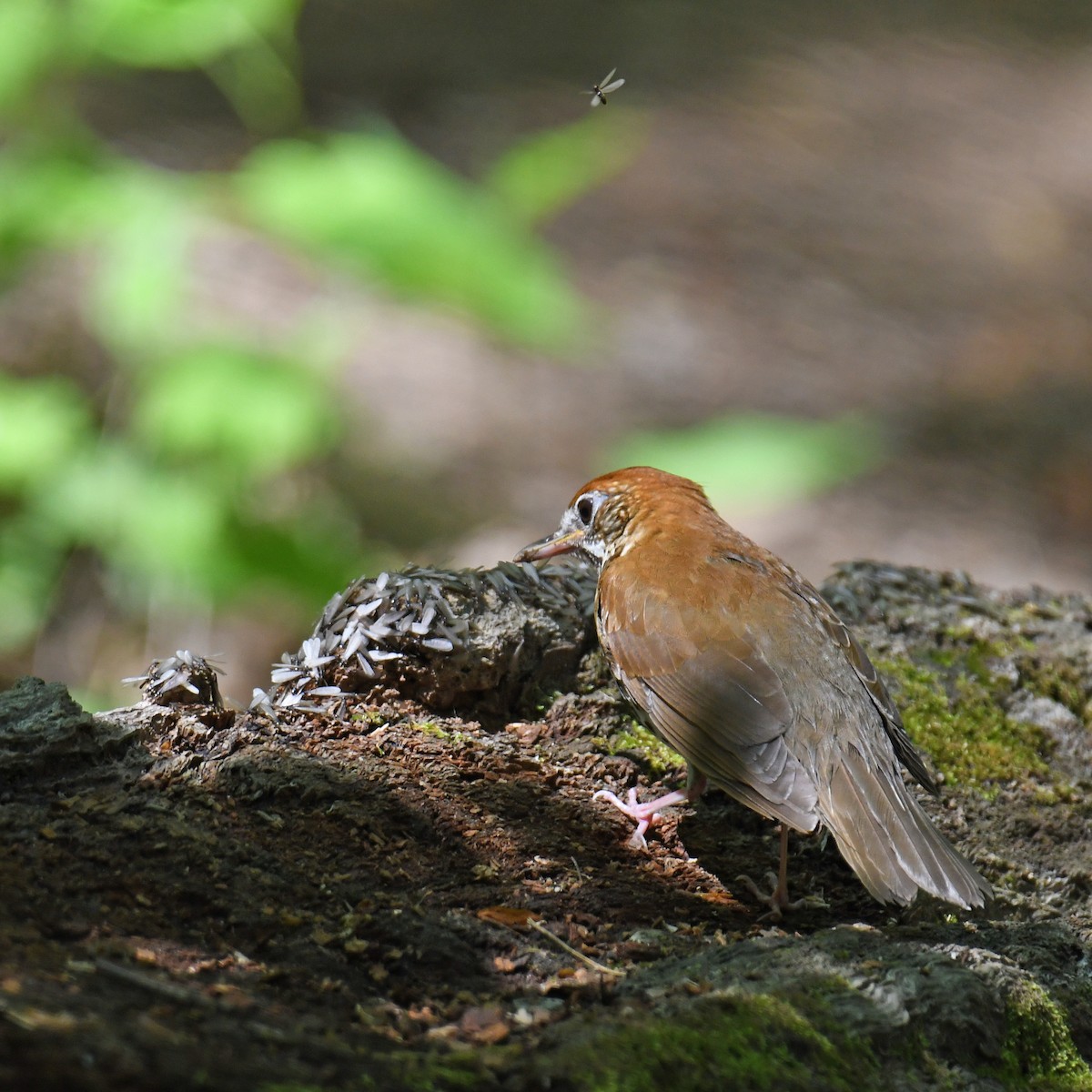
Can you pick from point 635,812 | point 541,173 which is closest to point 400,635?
point 635,812

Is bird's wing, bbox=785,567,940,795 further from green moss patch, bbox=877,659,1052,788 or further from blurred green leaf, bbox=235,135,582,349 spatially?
blurred green leaf, bbox=235,135,582,349

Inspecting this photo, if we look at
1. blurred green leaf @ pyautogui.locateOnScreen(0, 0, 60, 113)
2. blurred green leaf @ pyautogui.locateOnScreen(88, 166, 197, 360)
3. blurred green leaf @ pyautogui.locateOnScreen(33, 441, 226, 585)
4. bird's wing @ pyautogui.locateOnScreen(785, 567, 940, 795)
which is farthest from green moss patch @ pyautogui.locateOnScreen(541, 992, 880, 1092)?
blurred green leaf @ pyautogui.locateOnScreen(0, 0, 60, 113)

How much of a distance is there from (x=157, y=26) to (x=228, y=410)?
58.8 inches

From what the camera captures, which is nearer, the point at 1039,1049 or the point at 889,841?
the point at 1039,1049

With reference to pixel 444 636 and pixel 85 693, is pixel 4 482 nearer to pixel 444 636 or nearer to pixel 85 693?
pixel 85 693

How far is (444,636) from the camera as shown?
3.10 meters

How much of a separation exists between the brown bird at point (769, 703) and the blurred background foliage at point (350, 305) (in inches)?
73.6

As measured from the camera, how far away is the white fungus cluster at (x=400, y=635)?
9.87ft

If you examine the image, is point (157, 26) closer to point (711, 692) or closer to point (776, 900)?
point (711, 692)

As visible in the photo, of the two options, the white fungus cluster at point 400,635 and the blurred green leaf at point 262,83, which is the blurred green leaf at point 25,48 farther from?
the white fungus cluster at point 400,635

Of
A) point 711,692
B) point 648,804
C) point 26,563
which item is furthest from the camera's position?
point 26,563

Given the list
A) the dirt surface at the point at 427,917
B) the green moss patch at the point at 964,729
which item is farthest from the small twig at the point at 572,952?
the green moss patch at the point at 964,729

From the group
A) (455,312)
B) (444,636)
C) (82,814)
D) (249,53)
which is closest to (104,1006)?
(82,814)

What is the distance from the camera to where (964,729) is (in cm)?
345
